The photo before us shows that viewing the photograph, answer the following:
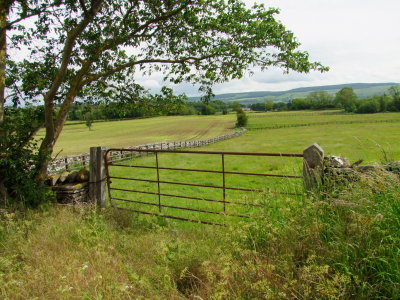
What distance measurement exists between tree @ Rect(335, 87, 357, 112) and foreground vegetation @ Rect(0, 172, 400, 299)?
11576 centimetres

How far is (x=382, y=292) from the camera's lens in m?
2.33

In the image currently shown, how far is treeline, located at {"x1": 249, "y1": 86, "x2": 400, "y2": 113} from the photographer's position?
101m

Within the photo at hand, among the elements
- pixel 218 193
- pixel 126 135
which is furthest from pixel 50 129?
pixel 126 135

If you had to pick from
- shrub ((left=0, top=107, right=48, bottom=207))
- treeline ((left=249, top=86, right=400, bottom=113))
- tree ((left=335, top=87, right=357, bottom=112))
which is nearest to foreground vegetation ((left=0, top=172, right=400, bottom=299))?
shrub ((left=0, top=107, right=48, bottom=207))

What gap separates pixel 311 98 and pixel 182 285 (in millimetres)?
143729

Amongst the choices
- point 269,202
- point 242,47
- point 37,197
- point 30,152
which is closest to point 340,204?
point 269,202

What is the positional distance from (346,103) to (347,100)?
9.73 ft

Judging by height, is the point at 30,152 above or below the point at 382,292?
above

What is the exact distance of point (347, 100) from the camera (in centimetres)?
11394

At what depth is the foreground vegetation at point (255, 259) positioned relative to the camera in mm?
2393

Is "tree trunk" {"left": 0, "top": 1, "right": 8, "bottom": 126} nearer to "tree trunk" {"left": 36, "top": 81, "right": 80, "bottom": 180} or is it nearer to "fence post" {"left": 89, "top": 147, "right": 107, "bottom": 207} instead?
"tree trunk" {"left": 36, "top": 81, "right": 80, "bottom": 180}

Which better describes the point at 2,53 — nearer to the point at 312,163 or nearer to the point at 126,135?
the point at 312,163

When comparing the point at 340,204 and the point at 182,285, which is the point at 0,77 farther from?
the point at 340,204

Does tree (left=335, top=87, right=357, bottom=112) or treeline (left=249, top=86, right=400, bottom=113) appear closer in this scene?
treeline (left=249, top=86, right=400, bottom=113)
